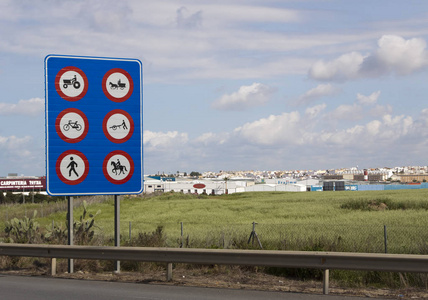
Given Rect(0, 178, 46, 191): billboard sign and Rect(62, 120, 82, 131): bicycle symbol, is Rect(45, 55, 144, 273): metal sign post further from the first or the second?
Rect(0, 178, 46, 191): billboard sign

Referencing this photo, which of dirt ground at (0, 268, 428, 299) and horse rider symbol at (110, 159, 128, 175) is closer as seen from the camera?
dirt ground at (0, 268, 428, 299)

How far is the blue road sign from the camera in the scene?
13.4 metres

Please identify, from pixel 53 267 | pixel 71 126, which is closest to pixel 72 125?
pixel 71 126

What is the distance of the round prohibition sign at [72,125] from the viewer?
13492 millimetres

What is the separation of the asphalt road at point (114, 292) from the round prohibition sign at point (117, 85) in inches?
183

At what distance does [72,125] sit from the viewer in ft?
44.6

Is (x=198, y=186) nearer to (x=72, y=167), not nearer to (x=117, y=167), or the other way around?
(x=117, y=167)

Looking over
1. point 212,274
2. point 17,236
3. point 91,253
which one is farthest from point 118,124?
point 17,236

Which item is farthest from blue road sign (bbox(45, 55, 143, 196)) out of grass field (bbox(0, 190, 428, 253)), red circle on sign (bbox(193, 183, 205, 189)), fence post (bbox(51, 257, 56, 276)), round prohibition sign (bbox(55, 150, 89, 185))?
red circle on sign (bbox(193, 183, 205, 189))

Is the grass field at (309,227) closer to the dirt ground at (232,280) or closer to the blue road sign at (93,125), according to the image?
the dirt ground at (232,280)

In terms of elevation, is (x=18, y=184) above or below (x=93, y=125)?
below

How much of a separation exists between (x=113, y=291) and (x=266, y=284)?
9.97ft

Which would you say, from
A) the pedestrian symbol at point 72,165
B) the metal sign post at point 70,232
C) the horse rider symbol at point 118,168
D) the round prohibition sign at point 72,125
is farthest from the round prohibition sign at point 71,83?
the metal sign post at point 70,232

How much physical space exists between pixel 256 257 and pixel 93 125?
5655 mm
